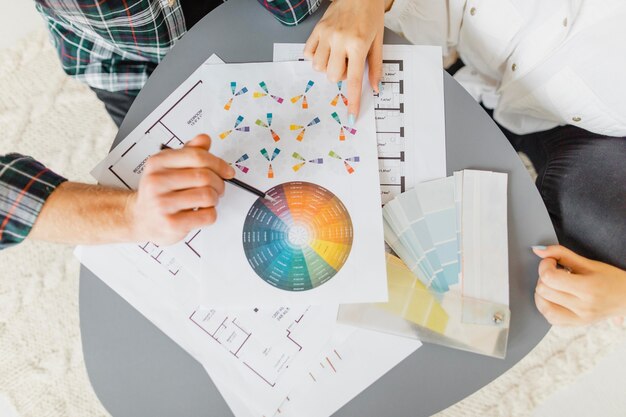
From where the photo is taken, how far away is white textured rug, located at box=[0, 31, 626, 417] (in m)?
1.03

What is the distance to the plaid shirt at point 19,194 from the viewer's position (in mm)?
564

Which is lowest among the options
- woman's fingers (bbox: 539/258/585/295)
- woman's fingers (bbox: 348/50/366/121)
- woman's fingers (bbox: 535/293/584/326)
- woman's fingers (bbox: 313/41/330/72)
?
woman's fingers (bbox: 535/293/584/326)

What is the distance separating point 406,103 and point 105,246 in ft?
1.31

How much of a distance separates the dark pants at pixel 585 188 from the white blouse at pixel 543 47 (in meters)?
0.03

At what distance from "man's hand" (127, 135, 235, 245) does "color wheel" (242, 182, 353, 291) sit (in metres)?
0.06

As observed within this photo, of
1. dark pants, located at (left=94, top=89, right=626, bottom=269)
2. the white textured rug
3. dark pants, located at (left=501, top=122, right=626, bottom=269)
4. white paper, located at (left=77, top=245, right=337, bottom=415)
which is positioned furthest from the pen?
the white textured rug

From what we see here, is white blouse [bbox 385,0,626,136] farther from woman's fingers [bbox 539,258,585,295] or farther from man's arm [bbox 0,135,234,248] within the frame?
man's arm [bbox 0,135,234,248]

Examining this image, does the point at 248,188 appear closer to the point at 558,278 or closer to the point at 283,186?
the point at 283,186

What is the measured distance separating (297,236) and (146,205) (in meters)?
0.17

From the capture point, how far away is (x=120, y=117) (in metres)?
0.80

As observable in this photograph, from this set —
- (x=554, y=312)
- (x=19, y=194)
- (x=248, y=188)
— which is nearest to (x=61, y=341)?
(x=19, y=194)

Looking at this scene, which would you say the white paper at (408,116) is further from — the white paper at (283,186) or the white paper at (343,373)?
the white paper at (343,373)

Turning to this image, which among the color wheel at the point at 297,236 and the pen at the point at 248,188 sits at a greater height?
the pen at the point at 248,188

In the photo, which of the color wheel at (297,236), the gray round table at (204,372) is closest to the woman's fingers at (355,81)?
the color wheel at (297,236)
